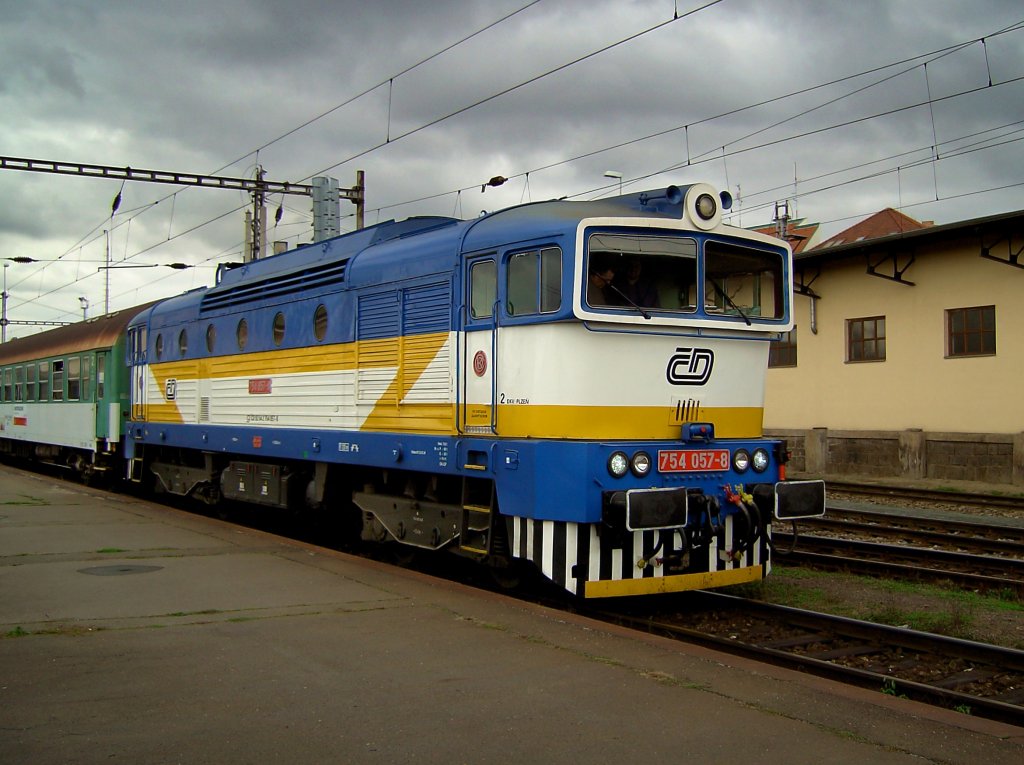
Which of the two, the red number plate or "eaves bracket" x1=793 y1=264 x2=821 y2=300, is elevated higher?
"eaves bracket" x1=793 y1=264 x2=821 y2=300

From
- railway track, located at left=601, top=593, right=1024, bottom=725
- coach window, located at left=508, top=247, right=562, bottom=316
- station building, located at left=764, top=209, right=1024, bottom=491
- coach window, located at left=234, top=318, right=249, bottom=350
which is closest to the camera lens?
railway track, located at left=601, top=593, right=1024, bottom=725

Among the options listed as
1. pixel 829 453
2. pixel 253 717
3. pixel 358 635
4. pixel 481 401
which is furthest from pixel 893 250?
pixel 253 717

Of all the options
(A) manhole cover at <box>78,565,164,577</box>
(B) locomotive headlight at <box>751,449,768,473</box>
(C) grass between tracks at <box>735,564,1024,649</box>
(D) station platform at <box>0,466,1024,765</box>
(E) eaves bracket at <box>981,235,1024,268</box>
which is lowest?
(C) grass between tracks at <box>735,564,1024,649</box>

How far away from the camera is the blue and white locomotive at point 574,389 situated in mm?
7680

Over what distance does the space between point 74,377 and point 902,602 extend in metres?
18.8

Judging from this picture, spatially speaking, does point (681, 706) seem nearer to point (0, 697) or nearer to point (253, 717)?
point (253, 717)

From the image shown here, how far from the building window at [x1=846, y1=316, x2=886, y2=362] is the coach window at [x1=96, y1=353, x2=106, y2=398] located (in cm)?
1844

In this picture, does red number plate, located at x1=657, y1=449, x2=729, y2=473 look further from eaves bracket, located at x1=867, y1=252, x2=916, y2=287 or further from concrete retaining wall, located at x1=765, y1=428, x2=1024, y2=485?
eaves bracket, located at x1=867, y1=252, x2=916, y2=287

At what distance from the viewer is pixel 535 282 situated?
314 inches

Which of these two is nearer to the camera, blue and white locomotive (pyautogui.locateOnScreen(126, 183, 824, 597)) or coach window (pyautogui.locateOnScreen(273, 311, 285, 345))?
blue and white locomotive (pyautogui.locateOnScreen(126, 183, 824, 597))

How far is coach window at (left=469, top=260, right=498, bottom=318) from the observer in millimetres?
8406

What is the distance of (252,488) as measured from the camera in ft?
42.9

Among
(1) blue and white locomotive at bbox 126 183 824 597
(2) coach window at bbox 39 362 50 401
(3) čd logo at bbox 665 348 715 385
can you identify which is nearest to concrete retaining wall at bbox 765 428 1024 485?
(1) blue and white locomotive at bbox 126 183 824 597

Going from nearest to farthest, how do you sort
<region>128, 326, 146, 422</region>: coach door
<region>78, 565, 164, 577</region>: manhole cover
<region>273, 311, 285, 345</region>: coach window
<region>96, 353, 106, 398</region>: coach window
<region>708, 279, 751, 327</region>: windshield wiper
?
1. <region>708, 279, 751, 327</region>: windshield wiper
2. <region>78, 565, 164, 577</region>: manhole cover
3. <region>273, 311, 285, 345</region>: coach window
4. <region>128, 326, 146, 422</region>: coach door
5. <region>96, 353, 106, 398</region>: coach window
